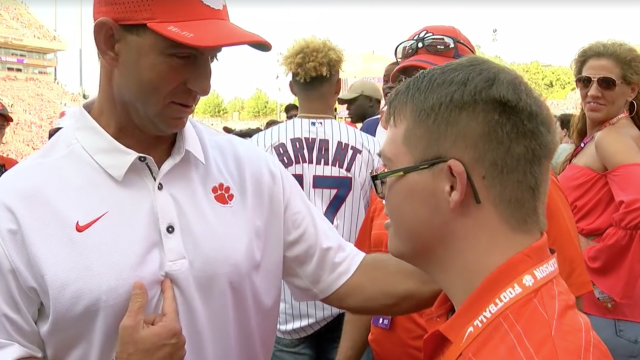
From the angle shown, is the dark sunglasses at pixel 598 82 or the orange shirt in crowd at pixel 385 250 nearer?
the orange shirt in crowd at pixel 385 250

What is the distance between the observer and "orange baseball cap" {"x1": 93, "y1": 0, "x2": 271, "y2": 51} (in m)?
1.50

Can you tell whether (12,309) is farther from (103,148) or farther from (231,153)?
(231,153)

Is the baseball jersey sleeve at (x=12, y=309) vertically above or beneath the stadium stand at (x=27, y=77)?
above

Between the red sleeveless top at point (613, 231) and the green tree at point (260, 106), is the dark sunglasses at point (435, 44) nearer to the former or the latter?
the red sleeveless top at point (613, 231)

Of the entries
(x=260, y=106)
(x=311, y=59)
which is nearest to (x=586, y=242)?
(x=311, y=59)

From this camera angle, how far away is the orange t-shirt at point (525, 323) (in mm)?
1074

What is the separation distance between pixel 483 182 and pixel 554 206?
0.81 metres

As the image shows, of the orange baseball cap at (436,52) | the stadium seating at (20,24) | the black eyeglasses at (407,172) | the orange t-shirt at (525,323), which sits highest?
the orange baseball cap at (436,52)

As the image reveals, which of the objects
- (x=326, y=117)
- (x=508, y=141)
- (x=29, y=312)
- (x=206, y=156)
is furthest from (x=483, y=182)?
(x=326, y=117)

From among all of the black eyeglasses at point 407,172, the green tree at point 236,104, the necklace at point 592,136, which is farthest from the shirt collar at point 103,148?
the green tree at point 236,104

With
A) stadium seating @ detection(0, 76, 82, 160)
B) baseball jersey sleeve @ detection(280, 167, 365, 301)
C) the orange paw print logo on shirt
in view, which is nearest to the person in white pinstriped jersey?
baseball jersey sleeve @ detection(280, 167, 365, 301)

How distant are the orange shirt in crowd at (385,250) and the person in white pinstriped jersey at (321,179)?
38.0 inches

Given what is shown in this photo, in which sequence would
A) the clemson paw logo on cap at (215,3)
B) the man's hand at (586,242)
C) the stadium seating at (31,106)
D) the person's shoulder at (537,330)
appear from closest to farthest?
the person's shoulder at (537,330) < the clemson paw logo on cap at (215,3) < the man's hand at (586,242) < the stadium seating at (31,106)

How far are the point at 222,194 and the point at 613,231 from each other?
91.2 inches
